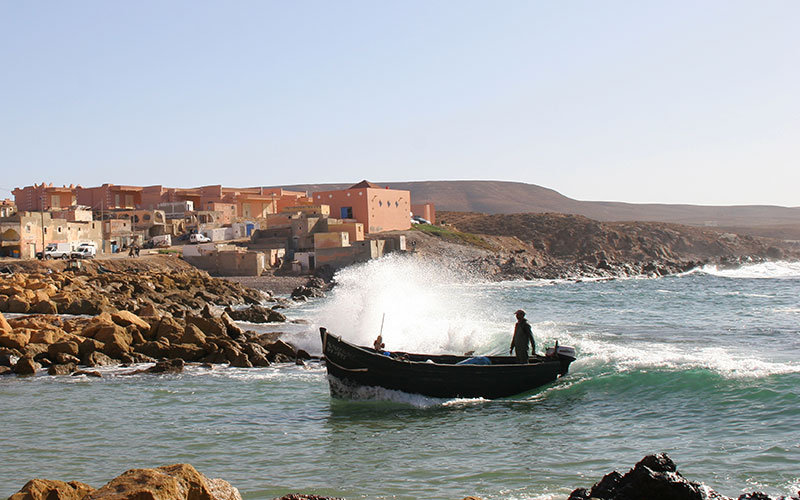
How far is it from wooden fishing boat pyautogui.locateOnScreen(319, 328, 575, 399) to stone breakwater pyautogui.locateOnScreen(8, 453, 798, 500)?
6429 millimetres

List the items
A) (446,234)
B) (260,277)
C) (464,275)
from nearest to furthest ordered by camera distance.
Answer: (260,277) < (464,275) < (446,234)

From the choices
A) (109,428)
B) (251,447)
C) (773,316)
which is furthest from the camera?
(773,316)

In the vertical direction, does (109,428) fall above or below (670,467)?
below

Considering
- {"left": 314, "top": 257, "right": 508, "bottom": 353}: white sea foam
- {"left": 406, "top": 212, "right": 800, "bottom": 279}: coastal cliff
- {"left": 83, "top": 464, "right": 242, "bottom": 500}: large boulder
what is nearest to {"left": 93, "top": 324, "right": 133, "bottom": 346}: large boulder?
{"left": 314, "top": 257, "right": 508, "bottom": 353}: white sea foam

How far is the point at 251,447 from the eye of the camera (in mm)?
10484

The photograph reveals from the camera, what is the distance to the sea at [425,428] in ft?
29.4

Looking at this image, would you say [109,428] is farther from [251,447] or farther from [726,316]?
[726,316]

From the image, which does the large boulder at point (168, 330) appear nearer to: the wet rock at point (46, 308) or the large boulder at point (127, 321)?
the large boulder at point (127, 321)

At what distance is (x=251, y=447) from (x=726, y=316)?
25.0 metres

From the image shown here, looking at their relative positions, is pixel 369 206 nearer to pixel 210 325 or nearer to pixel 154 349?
pixel 210 325

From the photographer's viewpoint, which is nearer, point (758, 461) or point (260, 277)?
Answer: point (758, 461)

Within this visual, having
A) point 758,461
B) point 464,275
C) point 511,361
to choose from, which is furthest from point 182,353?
point 464,275

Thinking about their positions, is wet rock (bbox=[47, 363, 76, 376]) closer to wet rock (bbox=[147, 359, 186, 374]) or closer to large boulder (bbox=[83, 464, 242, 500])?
wet rock (bbox=[147, 359, 186, 374])

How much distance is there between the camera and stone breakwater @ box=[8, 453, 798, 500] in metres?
A: 5.88
